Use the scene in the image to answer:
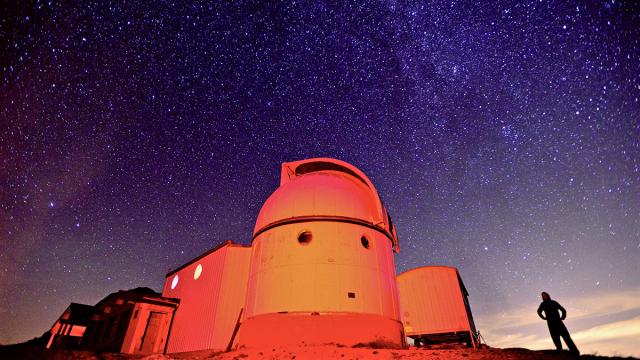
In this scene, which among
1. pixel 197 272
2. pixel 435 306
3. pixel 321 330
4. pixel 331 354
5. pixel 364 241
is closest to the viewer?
pixel 331 354

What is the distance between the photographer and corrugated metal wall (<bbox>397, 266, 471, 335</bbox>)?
13367 millimetres

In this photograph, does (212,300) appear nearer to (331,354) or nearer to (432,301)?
(331,354)

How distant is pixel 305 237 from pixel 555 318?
7.45m

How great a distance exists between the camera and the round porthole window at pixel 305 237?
11.1m

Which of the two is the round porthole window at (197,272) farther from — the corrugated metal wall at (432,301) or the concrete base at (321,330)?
the corrugated metal wall at (432,301)

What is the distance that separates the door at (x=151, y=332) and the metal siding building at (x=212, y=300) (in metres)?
0.69

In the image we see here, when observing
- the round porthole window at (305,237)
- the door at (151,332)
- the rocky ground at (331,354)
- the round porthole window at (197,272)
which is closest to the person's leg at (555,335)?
the rocky ground at (331,354)

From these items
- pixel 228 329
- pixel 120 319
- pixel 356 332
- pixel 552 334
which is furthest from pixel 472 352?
pixel 120 319

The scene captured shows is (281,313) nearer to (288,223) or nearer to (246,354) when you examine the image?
(246,354)

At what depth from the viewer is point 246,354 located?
8461 mm

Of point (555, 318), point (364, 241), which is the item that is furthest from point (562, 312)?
point (364, 241)

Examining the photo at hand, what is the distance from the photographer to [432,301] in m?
13.9

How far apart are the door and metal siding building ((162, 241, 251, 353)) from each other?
2.25 feet

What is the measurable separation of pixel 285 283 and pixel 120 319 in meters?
10.8
